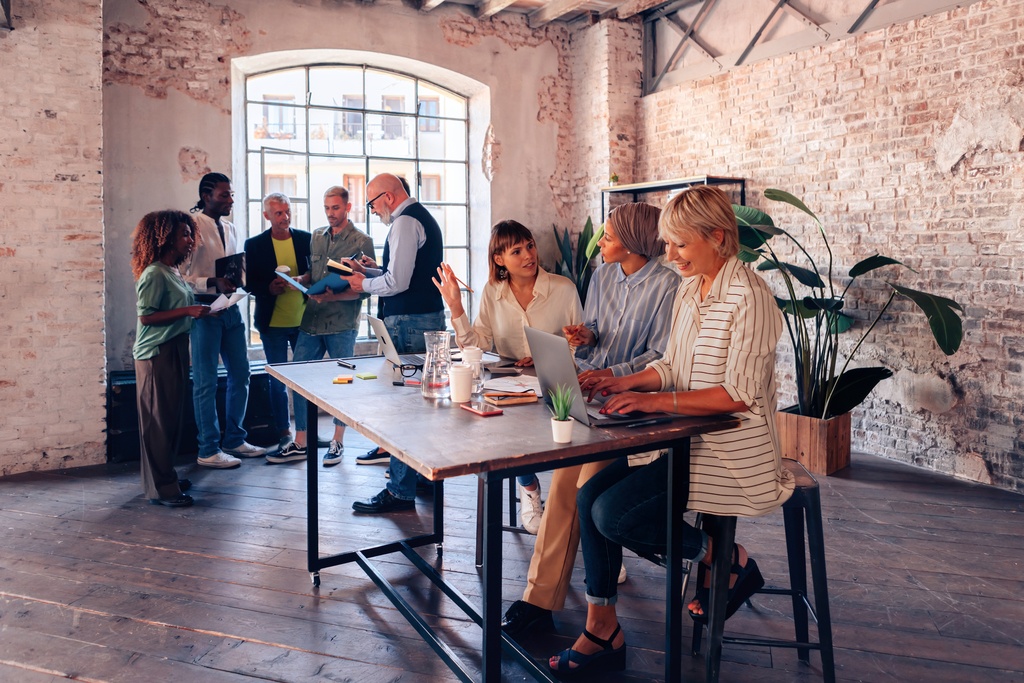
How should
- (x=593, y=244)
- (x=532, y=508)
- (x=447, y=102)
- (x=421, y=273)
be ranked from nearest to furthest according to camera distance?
(x=532, y=508), (x=421, y=273), (x=593, y=244), (x=447, y=102)

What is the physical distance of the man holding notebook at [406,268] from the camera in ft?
14.1

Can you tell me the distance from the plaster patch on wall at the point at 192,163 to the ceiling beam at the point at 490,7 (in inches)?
109

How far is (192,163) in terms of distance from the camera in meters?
6.04

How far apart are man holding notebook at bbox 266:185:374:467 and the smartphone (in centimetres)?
270

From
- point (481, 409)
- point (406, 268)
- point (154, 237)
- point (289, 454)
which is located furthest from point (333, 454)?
point (481, 409)

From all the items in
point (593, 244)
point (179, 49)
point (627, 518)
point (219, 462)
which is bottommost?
point (219, 462)

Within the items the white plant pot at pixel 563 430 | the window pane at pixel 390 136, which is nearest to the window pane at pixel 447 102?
the window pane at pixel 390 136

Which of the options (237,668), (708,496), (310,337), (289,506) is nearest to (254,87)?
(310,337)

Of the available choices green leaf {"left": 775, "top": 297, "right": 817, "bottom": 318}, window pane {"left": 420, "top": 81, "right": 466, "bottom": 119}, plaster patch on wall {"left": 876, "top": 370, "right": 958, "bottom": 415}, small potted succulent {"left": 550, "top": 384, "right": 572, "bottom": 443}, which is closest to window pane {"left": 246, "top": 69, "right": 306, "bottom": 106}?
window pane {"left": 420, "top": 81, "right": 466, "bottom": 119}

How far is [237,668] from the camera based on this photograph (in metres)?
2.54

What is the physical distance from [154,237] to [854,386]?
4182 mm

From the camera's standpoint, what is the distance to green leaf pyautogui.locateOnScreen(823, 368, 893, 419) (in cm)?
484

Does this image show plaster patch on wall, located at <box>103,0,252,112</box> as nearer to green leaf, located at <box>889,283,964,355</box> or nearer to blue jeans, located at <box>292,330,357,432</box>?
blue jeans, located at <box>292,330,357,432</box>

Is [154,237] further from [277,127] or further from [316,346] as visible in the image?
[277,127]
